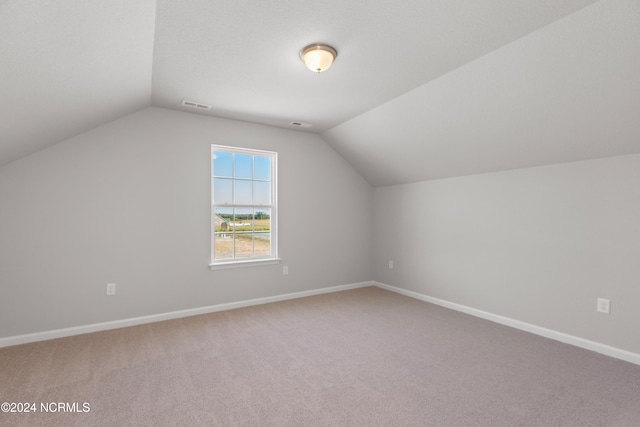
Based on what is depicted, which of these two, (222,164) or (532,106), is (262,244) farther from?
(532,106)

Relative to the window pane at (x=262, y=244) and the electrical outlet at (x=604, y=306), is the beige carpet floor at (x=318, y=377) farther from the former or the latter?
the window pane at (x=262, y=244)

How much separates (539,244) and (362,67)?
2.51m

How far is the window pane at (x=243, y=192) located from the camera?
163 inches

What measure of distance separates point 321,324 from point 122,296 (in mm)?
2159

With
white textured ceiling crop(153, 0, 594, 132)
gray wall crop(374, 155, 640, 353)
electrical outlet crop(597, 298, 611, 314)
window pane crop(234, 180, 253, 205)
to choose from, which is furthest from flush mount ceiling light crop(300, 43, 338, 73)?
electrical outlet crop(597, 298, 611, 314)

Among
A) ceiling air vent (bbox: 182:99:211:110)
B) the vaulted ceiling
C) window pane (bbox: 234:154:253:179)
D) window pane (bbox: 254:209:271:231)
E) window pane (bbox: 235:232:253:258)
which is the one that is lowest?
window pane (bbox: 235:232:253:258)

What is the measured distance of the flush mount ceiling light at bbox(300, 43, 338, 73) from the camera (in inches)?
87.9

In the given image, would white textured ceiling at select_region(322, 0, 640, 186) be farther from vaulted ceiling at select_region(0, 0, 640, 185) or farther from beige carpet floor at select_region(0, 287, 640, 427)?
beige carpet floor at select_region(0, 287, 640, 427)

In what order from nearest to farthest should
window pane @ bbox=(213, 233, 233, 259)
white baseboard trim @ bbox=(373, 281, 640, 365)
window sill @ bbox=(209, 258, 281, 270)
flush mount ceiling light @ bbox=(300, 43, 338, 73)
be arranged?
1. flush mount ceiling light @ bbox=(300, 43, 338, 73)
2. white baseboard trim @ bbox=(373, 281, 640, 365)
3. window sill @ bbox=(209, 258, 281, 270)
4. window pane @ bbox=(213, 233, 233, 259)

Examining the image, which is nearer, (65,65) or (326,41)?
(65,65)

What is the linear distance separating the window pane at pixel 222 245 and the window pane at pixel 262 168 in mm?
896

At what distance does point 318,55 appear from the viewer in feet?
7.41

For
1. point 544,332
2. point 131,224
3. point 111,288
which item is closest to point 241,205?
point 131,224

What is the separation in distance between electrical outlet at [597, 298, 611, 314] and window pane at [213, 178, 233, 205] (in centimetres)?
401
